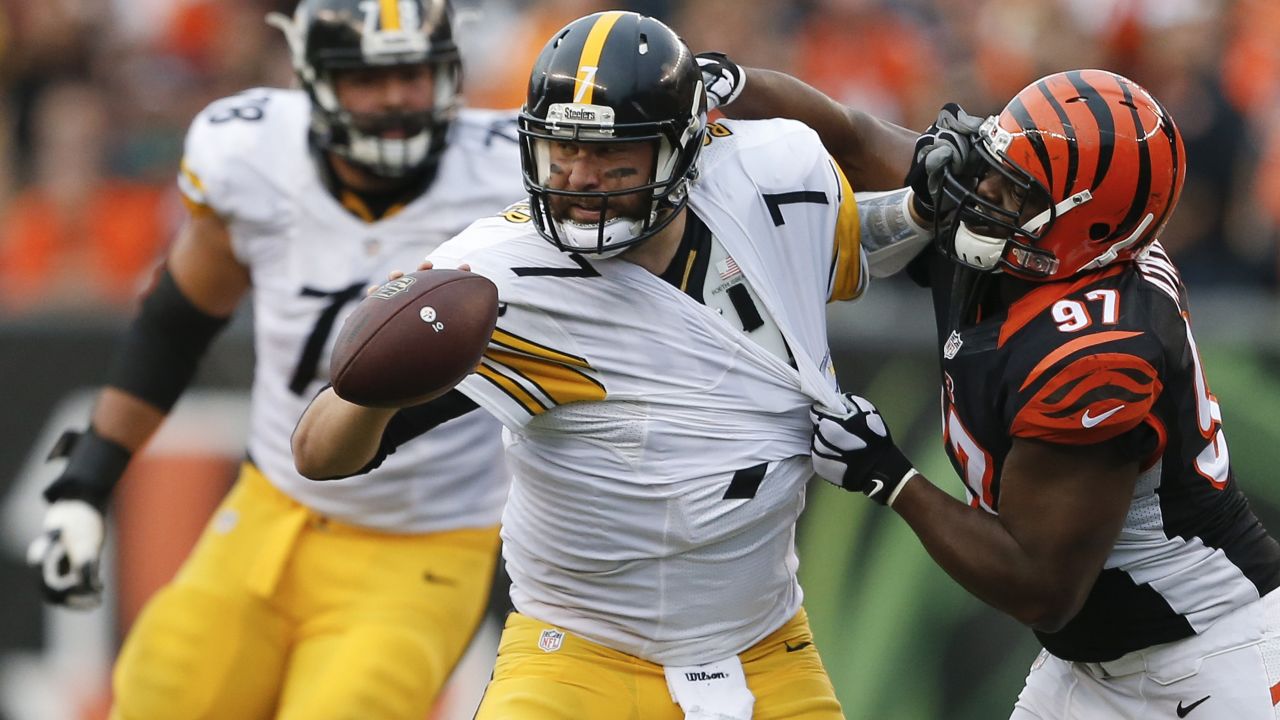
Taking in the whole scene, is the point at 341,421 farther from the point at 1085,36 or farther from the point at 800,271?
the point at 1085,36

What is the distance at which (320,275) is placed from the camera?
14.4ft

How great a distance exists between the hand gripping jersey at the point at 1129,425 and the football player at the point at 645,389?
1.01 feet

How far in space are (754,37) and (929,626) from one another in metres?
3.44

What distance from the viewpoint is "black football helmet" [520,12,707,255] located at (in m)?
3.17

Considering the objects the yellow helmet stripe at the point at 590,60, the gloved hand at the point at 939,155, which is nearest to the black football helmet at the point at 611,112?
the yellow helmet stripe at the point at 590,60

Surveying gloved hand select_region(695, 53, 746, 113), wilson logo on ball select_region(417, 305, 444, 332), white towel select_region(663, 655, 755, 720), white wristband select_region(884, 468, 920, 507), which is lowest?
white towel select_region(663, 655, 755, 720)

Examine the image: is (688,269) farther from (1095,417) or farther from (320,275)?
(320,275)

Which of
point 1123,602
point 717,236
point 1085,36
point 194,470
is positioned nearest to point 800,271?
point 717,236

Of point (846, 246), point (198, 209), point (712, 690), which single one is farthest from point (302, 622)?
point (846, 246)

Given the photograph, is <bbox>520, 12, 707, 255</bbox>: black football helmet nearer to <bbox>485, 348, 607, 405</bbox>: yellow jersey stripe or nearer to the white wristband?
<bbox>485, 348, 607, 405</bbox>: yellow jersey stripe

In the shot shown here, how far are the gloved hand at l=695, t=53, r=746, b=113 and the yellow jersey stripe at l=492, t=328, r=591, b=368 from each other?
2.34ft

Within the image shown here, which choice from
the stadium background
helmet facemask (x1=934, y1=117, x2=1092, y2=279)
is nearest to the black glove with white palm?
the stadium background

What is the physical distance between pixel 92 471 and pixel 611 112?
6.73 feet

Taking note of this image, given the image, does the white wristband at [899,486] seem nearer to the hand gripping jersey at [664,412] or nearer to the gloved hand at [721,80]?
the hand gripping jersey at [664,412]
